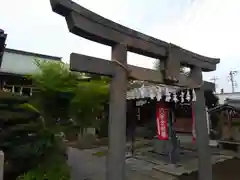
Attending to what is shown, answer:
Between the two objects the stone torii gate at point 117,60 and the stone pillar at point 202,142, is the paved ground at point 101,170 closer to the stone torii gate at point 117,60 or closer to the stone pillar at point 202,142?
the stone pillar at point 202,142

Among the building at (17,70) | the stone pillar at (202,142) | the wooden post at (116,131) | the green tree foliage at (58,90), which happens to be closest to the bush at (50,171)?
the green tree foliage at (58,90)

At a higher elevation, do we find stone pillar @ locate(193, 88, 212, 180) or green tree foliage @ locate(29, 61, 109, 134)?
green tree foliage @ locate(29, 61, 109, 134)

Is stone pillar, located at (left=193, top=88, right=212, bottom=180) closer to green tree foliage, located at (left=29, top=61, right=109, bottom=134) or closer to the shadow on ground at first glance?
the shadow on ground

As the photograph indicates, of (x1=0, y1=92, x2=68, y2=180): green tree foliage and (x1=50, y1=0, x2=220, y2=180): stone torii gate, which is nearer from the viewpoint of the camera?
(x1=50, y1=0, x2=220, y2=180): stone torii gate

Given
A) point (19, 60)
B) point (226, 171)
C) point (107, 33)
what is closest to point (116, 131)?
point (107, 33)

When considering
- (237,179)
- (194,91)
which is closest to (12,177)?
(194,91)

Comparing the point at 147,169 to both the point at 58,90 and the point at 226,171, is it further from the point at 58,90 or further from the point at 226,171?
the point at 58,90

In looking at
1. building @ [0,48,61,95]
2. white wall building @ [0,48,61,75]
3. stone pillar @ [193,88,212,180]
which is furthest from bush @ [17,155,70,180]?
white wall building @ [0,48,61,75]

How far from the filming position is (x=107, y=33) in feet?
10.1

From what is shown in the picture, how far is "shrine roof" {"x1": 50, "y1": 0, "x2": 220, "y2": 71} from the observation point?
2.75 m

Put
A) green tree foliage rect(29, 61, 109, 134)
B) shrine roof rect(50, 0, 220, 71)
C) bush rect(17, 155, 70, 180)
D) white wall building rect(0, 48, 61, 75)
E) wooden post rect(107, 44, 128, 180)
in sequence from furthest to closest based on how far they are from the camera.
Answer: white wall building rect(0, 48, 61, 75)
green tree foliage rect(29, 61, 109, 134)
bush rect(17, 155, 70, 180)
wooden post rect(107, 44, 128, 180)
shrine roof rect(50, 0, 220, 71)

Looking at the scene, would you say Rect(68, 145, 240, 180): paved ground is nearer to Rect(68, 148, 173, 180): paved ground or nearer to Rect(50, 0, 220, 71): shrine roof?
Rect(68, 148, 173, 180): paved ground

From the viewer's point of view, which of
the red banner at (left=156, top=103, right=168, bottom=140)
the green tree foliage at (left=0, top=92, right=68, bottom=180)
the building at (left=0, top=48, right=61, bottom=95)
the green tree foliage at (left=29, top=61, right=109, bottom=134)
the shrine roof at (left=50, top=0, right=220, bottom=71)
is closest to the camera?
the shrine roof at (left=50, top=0, right=220, bottom=71)

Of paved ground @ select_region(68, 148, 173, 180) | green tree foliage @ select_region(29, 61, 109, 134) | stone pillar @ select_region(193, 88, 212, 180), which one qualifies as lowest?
paved ground @ select_region(68, 148, 173, 180)
